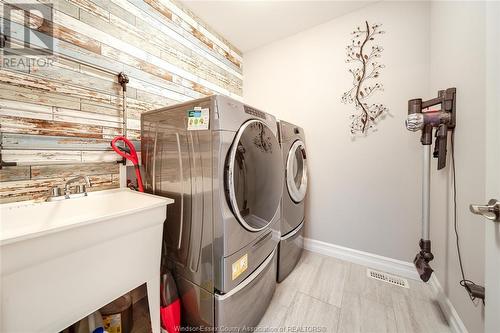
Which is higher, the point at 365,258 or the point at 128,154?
the point at 128,154

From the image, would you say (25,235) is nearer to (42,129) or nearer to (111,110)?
(42,129)

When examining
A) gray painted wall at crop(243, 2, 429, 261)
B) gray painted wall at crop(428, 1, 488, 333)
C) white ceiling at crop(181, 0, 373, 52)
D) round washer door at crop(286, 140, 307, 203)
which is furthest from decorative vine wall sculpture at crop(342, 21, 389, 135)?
round washer door at crop(286, 140, 307, 203)

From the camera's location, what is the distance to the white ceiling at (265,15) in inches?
69.0

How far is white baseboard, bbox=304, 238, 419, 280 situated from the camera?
1.65 metres

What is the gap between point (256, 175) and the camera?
1215mm

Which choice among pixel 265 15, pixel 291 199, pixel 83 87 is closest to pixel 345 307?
pixel 291 199

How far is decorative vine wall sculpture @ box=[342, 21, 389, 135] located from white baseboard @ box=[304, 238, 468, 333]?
4.04 feet

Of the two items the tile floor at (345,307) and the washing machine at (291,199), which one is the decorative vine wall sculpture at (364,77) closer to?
the washing machine at (291,199)

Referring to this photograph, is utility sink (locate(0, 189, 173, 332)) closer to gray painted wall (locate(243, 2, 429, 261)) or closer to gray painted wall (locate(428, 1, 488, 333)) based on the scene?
gray painted wall (locate(428, 1, 488, 333))

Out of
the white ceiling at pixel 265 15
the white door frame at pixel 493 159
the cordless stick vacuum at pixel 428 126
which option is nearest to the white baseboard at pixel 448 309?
the cordless stick vacuum at pixel 428 126

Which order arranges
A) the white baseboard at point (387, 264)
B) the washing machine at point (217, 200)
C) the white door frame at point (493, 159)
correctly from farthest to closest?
1. the white baseboard at point (387, 264)
2. the washing machine at point (217, 200)
3. the white door frame at point (493, 159)

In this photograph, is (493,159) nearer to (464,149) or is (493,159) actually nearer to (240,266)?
(464,149)

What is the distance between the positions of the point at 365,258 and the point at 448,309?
2.12 feet

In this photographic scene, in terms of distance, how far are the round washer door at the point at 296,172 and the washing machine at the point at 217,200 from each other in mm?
372
